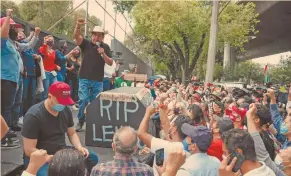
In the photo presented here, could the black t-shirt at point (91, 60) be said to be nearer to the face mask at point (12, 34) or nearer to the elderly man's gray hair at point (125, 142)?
the face mask at point (12, 34)

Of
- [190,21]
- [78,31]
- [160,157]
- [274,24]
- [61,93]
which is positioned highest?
[274,24]

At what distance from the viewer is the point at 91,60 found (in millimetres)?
6660

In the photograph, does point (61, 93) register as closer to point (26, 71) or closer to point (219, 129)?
point (219, 129)

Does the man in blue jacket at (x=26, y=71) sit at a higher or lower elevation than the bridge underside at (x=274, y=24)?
lower

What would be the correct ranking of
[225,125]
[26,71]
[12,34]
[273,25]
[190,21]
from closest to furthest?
[225,125], [12,34], [26,71], [190,21], [273,25]

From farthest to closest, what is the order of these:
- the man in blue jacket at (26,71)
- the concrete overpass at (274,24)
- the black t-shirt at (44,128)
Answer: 1. the concrete overpass at (274,24)
2. the man in blue jacket at (26,71)
3. the black t-shirt at (44,128)

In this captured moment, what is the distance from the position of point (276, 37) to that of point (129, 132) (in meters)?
44.0

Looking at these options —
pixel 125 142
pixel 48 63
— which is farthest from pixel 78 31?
pixel 125 142

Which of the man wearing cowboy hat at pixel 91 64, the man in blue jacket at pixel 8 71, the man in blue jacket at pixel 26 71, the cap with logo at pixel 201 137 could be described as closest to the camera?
the cap with logo at pixel 201 137

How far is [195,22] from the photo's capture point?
1078 inches

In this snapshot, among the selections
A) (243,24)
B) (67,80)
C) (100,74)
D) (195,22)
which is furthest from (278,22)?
(100,74)

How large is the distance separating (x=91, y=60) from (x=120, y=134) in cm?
379

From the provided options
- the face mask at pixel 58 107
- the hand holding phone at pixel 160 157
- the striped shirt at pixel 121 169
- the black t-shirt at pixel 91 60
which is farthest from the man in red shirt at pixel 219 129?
the black t-shirt at pixel 91 60

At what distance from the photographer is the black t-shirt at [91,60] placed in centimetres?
661
